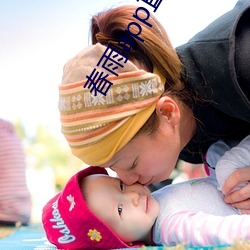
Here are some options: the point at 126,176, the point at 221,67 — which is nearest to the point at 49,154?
the point at 126,176

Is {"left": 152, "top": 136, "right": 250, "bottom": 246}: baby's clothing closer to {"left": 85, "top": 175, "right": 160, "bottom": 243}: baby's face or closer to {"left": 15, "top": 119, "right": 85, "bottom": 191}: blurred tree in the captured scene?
{"left": 85, "top": 175, "right": 160, "bottom": 243}: baby's face

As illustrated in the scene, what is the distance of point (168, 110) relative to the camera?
1065 millimetres

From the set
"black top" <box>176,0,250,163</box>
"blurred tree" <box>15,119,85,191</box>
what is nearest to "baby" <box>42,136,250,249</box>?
"black top" <box>176,0,250,163</box>

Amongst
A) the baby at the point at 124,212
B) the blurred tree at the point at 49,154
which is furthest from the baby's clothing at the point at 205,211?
the blurred tree at the point at 49,154

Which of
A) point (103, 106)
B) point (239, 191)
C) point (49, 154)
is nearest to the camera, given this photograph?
point (103, 106)

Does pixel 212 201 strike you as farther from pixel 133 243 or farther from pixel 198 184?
pixel 133 243

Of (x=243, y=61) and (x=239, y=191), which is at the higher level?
(x=243, y=61)

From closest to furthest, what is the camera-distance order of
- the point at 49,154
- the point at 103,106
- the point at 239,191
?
1. the point at 103,106
2. the point at 239,191
3. the point at 49,154

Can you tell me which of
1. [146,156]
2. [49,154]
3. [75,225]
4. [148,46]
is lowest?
[49,154]

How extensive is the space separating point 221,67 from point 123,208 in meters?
0.38

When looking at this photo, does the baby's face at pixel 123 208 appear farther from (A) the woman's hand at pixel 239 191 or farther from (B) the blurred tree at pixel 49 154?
(B) the blurred tree at pixel 49 154

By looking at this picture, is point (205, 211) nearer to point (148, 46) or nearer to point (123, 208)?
point (123, 208)

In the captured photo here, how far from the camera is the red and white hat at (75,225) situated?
1.02m

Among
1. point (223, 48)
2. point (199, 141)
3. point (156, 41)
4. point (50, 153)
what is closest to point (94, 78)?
point (156, 41)
